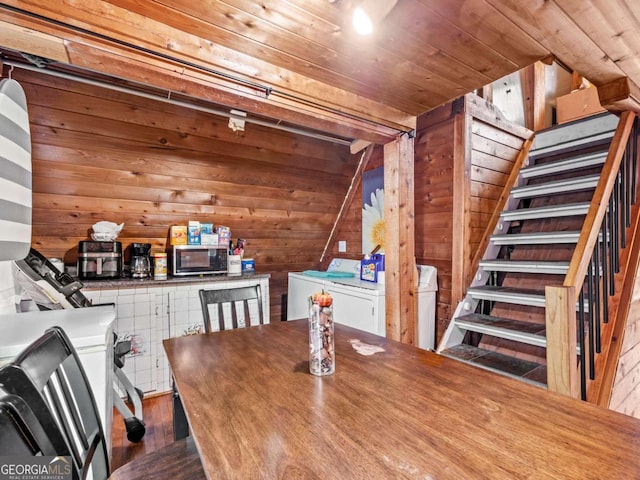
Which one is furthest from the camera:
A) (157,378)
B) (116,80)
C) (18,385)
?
(157,378)

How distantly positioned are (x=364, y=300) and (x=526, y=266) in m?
1.25

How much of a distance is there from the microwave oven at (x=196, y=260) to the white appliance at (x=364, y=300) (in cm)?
88

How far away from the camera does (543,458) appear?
72cm

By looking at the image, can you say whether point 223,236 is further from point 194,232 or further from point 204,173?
point 204,173

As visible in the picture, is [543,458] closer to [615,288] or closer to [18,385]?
[18,385]

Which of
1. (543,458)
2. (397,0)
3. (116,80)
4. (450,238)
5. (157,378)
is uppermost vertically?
(116,80)

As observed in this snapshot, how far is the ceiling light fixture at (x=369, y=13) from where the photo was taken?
1257mm

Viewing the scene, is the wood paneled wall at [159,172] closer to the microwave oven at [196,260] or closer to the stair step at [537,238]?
the microwave oven at [196,260]

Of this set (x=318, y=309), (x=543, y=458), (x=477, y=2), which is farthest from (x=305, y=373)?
(x=477, y=2)

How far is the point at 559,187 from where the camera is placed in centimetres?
268

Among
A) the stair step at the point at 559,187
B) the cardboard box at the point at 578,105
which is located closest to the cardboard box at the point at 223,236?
the stair step at the point at 559,187

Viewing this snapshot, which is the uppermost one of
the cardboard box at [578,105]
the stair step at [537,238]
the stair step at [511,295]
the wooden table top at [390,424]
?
the cardboard box at [578,105]

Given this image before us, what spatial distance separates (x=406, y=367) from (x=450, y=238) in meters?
1.84

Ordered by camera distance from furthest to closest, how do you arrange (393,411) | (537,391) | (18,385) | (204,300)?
(204,300) → (537,391) → (393,411) → (18,385)
